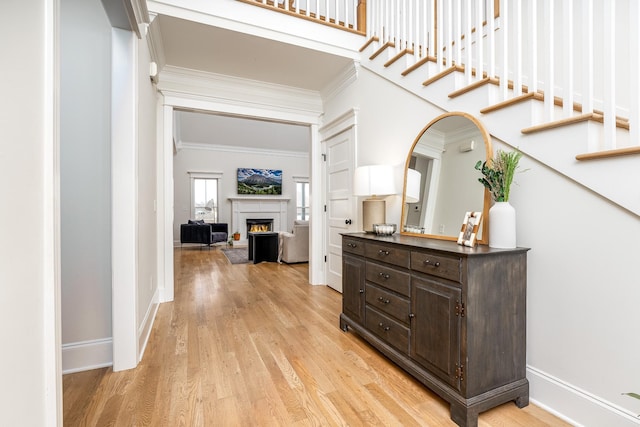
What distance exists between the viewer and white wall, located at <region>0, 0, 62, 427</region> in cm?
72

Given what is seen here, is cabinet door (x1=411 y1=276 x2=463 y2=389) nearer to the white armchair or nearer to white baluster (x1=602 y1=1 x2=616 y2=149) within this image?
white baluster (x1=602 y1=1 x2=616 y2=149)

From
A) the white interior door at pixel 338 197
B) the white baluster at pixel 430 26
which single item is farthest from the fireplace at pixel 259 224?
the white baluster at pixel 430 26

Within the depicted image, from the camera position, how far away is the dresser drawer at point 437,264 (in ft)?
5.08

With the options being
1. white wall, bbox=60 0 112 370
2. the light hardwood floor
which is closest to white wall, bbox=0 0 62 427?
the light hardwood floor

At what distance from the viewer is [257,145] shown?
30.8ft

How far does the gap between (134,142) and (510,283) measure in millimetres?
2493

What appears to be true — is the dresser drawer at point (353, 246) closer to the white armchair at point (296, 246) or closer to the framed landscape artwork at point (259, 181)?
the white armchair at point (296, 246)

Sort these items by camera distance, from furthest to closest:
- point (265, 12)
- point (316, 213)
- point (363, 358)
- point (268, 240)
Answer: point (268, 240), point (316, 213), point (265, 12), point (363, 358)

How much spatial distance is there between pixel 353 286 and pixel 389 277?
53cm

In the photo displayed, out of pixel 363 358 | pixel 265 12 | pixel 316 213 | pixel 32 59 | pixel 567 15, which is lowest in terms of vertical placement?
pixel 363 358

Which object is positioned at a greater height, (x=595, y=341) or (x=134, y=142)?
(x=134, y=142)

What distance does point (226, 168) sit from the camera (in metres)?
9.27

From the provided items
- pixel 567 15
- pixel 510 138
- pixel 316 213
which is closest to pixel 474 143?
pixel 510 138

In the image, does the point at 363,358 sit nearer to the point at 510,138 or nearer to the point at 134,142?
the point at 510,138
